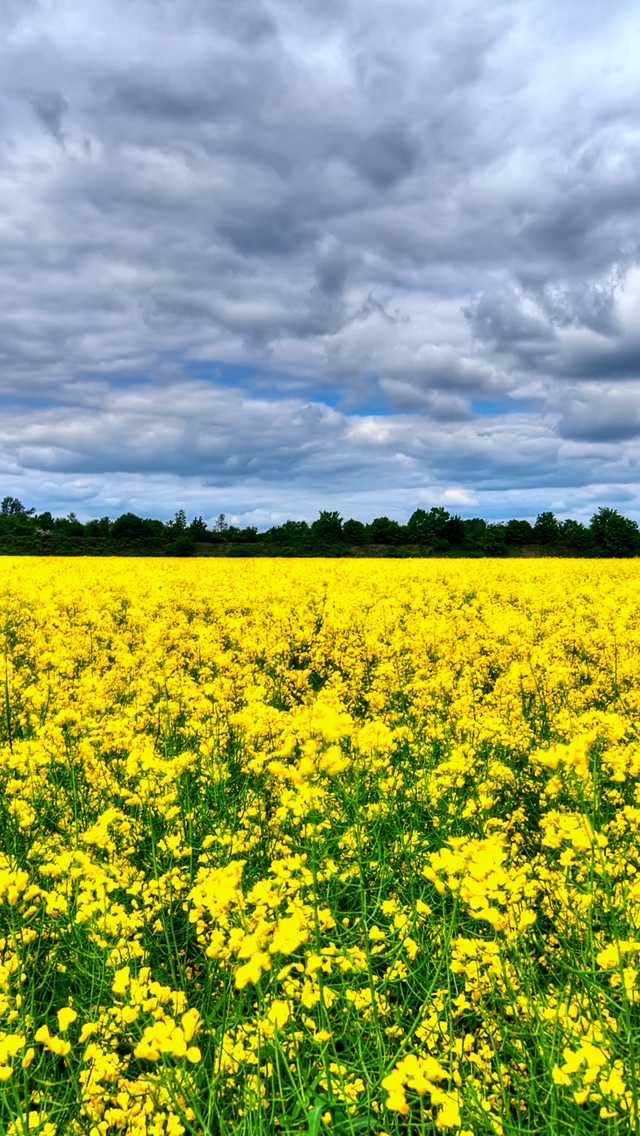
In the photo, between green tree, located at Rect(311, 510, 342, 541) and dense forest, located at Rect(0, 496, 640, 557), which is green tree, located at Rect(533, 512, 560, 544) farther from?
green tree, located at Rect(311, 510, 342, 541)

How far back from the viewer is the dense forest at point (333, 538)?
4403cm

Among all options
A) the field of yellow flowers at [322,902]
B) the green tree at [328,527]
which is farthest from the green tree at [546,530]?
the field of yellow flowers at [322,902]

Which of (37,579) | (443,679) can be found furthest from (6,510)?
(443,679)

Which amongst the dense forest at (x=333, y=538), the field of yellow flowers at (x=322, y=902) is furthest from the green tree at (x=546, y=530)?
the field of yellow flowers at (x=322, y=902)

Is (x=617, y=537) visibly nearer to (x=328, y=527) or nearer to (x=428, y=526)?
(x=428, y=526)

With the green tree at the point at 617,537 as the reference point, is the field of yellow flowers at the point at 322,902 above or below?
below

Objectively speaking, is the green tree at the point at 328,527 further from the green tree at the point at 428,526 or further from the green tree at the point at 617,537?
the green tree at the point at 617,537

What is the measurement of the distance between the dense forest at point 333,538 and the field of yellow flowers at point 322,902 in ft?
118

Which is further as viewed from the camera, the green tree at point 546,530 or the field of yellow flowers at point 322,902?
the green tree at point 546,530

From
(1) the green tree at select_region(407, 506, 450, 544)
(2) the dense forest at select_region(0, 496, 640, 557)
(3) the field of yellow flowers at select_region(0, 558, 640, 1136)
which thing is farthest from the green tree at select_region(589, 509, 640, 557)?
(3) the field of yellow flowers at select_region(0, 558, 640, 1136)

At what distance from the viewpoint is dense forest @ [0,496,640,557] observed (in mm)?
44031

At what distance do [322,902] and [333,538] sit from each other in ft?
145

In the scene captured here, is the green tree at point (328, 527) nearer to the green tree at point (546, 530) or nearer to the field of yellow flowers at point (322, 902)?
the green tree at point (546, 530)

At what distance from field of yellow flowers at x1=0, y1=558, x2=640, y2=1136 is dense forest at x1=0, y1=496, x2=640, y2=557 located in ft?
118
